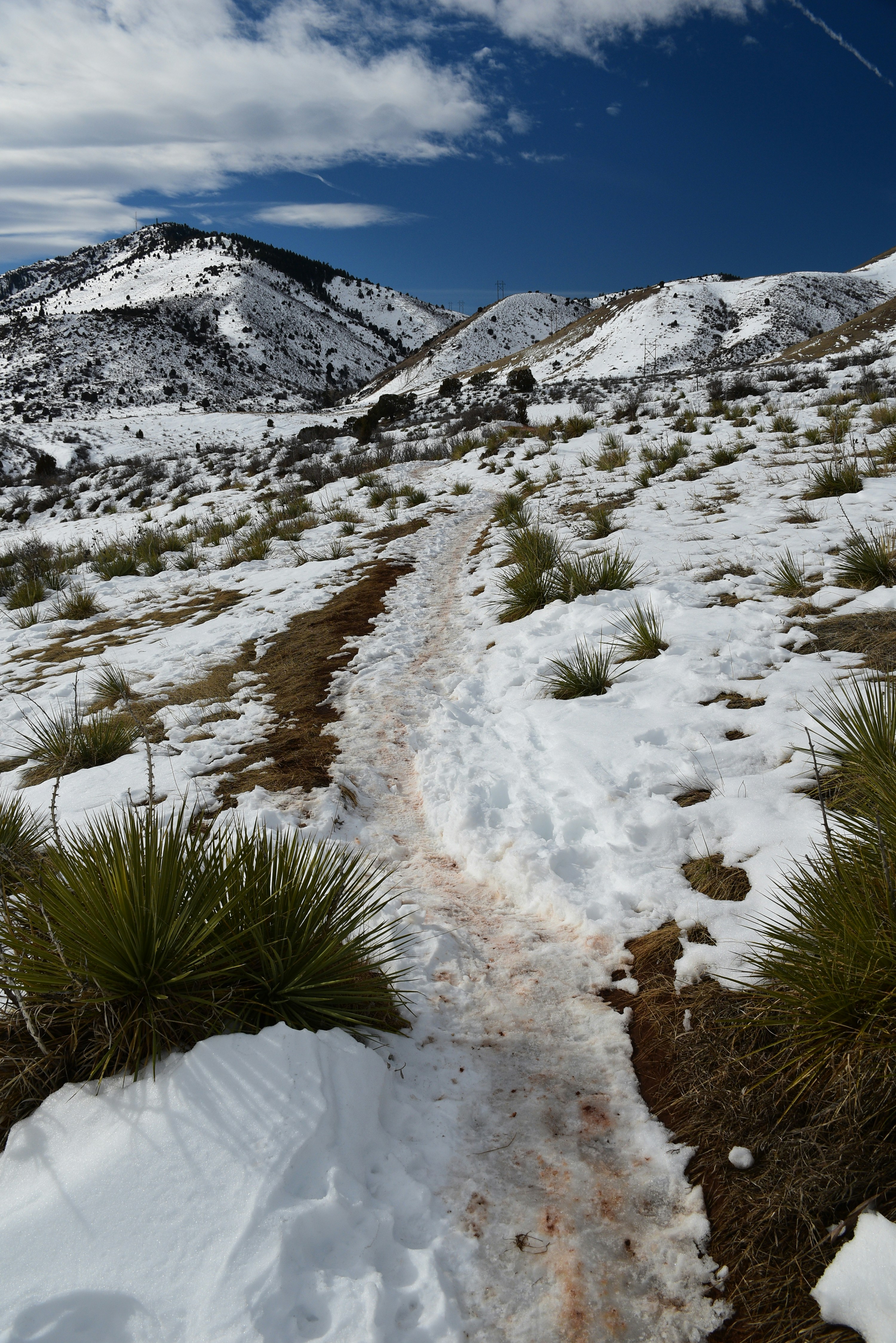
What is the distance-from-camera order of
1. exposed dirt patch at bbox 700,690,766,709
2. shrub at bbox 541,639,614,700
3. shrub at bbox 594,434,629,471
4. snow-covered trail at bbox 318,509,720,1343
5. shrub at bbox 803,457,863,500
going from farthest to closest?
shrub at bbox 594,434,629,471 → shrub at bbox 803,457,863,500 → shrub at bbox 541,639,614,700 → exposed dirt patch at bbox 700,690,766,709 → snow-covered trail at bbox 318,509,720,1343

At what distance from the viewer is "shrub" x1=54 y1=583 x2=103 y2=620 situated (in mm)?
9391

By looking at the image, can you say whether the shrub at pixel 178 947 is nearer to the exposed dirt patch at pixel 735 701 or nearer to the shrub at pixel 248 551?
the exposed dirt patch at pixel 735 701

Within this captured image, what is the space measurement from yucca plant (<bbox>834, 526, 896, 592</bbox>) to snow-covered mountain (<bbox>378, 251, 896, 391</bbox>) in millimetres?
42385

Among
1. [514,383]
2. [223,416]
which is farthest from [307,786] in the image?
[223,416]

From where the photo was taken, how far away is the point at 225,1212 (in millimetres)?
1562

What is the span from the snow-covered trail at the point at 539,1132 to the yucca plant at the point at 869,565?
12.9 feet

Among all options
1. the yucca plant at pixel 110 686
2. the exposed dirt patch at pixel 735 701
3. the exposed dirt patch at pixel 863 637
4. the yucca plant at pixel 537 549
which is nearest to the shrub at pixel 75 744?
the yucca plant at pixel 110 686

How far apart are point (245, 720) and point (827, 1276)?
4487mm

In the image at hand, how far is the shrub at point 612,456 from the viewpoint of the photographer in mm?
12734

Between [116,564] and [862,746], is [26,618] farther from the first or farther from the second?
[862,746]

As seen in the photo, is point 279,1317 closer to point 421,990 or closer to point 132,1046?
point 132,1046

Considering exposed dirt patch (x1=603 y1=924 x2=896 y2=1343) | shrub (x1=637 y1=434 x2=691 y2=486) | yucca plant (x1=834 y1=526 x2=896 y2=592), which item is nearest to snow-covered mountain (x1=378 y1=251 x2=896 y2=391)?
shrub (x1=637 y1=434 x2=691 y2=486)

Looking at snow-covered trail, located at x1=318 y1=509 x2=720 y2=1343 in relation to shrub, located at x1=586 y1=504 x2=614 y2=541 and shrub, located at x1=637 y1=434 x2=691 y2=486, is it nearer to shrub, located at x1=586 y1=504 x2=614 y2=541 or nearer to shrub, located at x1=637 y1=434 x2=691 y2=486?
shrub, located at x1=586 y1=504 x2=614 y2=541

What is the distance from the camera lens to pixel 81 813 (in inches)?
148
